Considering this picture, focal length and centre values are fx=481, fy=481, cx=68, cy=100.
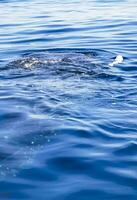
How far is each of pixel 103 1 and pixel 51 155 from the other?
53.2ft

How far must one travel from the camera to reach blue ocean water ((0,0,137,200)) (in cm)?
493

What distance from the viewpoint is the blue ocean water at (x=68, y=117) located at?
16.2 feet

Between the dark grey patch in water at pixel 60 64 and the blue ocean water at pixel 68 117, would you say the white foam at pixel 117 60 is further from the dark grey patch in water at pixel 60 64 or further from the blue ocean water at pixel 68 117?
the dark grey patch in water at pixel 60 64

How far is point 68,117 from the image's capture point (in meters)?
6.86

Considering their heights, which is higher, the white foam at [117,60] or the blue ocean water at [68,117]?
the white foam at [117,60]

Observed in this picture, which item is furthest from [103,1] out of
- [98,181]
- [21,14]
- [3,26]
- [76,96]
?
[98,181]

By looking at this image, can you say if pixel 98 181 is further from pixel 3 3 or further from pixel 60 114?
pixel 3 3

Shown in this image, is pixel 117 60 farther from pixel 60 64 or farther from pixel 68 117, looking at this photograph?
pixel 68 117

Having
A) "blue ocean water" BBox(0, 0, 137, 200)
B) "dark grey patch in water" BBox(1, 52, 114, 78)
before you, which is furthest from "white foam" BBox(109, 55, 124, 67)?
"dark grey patch in water" BBox(1, 52, 114, 78)

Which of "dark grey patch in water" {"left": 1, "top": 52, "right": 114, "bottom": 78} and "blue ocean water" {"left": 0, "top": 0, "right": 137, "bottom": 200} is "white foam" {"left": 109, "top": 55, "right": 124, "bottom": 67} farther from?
"dark grey patch in water" {"left": 1, "top": 52, "right": 114, "bottom": 78}

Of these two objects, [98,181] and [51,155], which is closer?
[98,181]

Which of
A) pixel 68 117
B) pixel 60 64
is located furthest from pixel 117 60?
pixel 68 117

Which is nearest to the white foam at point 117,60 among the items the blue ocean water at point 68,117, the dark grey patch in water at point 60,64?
the blue ocean water at point 68,117

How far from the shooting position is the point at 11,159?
5.43 meters
